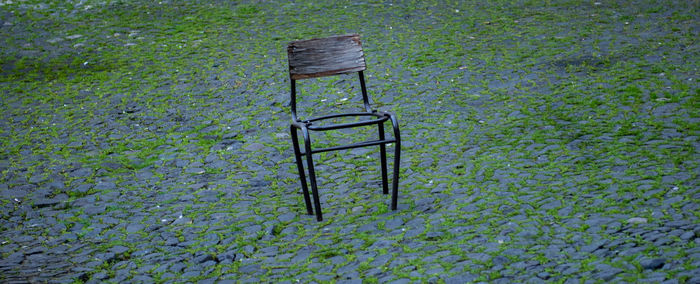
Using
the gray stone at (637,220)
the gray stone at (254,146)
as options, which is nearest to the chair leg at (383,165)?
the gray stone at (254,146)

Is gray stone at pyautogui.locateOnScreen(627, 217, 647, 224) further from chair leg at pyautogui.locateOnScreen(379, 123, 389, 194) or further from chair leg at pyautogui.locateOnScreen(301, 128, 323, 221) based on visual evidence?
chair leg at pyautogui.locateOnScreen(301, 128, 323, 221)

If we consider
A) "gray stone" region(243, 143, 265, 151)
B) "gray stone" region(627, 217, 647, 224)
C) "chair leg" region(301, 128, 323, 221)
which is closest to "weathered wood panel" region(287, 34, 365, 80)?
"chair leg" region(301, 128, 323, 221)

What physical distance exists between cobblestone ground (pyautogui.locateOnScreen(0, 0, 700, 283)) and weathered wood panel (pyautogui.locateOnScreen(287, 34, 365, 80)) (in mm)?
977

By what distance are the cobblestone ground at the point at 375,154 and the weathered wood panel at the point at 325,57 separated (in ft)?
3.20

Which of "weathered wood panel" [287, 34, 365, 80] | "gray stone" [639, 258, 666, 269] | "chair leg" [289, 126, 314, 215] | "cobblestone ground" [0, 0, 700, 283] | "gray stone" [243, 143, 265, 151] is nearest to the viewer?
"gray stone" [639, 258, 666, 269]

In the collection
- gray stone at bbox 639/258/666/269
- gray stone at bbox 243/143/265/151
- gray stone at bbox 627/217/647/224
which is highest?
gray stone at bbox 639/258/666/269

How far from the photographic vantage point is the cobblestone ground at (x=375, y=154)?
15.1 ft

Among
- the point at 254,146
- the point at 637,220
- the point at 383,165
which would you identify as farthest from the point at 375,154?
the point at 637,220

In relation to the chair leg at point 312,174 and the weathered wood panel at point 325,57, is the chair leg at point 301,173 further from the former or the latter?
the weathered wood panel at point 325,57

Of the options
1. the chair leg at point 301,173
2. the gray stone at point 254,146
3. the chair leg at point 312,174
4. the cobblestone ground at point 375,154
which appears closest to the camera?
the cobblestone ground at point 375,154

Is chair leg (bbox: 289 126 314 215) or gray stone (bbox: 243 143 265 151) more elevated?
chair leg (bbox: 289 126 314 215)

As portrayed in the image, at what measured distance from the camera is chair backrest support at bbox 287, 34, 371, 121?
5.48 m

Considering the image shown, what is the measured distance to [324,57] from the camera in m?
5.50

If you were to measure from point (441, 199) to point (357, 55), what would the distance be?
47.9 inches
